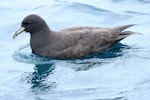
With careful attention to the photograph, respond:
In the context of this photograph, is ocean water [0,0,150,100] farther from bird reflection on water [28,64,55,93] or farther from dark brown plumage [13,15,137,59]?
dark brown plumage [13,15,137,59]

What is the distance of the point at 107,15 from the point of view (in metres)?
15.8

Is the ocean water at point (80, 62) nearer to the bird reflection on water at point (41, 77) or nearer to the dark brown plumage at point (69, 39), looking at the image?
the bird reflection on water at point (41, 77)

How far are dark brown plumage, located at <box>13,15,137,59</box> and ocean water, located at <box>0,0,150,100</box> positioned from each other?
0.50 ft

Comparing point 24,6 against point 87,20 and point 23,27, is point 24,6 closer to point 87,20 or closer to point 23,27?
point 87,20

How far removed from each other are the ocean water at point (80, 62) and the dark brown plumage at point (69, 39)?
15 cm

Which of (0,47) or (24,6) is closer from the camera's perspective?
(0,47)

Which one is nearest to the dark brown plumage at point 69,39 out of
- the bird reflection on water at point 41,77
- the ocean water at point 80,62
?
the ocean water at point 80,62

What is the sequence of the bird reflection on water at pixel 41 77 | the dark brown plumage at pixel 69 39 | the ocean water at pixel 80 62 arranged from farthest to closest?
the dark brown plumage at pixel 69 39 < the bird reflection on water at pixel 41 77 < the ocean water at pixel 80 62

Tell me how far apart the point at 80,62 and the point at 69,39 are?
1.79 ft

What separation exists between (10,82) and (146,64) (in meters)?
2.64

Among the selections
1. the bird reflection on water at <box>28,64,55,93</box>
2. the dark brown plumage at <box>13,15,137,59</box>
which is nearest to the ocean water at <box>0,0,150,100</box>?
the bird reflection on water at <box>28,64,55,93</box>

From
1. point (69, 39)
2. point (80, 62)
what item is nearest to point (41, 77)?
point (80, 62)

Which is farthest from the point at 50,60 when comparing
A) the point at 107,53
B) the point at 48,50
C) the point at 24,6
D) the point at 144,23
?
the point at 24,6

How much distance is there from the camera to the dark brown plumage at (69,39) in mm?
12875
